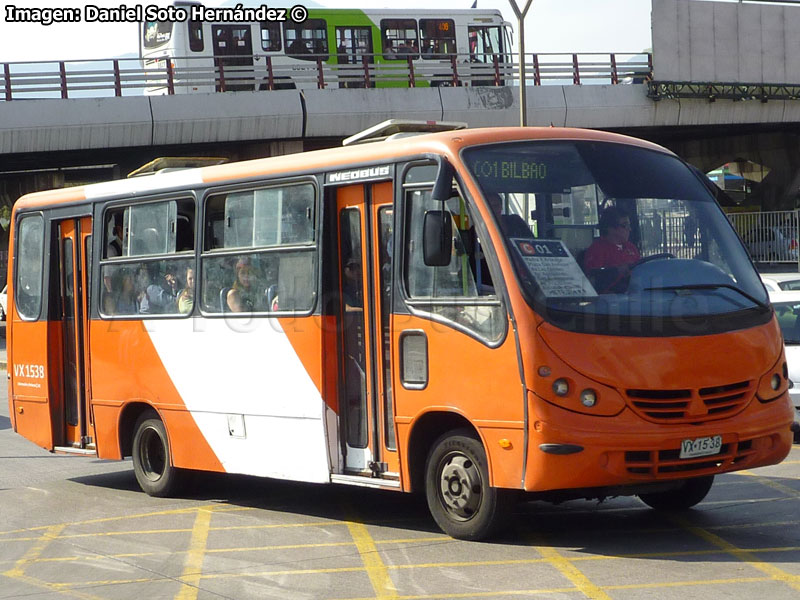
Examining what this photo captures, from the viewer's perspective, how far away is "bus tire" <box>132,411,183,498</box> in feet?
36.7

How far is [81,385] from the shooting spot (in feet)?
40.2

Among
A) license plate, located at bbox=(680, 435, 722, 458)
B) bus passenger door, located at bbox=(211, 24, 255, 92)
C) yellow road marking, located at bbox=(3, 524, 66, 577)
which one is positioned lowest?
yellow road marking, located at bbox=(3, 524, 66, 577)

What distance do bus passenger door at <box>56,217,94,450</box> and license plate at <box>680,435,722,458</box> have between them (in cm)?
642

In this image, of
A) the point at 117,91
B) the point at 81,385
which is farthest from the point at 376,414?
the point at 117,91

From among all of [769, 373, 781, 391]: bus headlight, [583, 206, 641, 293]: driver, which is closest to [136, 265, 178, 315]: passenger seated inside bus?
[583, 206, 641, 293]: driver

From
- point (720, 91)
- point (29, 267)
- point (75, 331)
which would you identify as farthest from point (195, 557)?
point (720, 91)

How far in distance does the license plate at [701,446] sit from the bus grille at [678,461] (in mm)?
30

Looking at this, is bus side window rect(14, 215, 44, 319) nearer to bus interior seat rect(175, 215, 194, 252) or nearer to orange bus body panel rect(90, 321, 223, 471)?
orange bus body panel rect(90, 321, 223, 471)

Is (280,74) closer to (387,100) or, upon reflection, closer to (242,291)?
(387,100)

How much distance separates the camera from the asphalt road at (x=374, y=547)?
7000 mm

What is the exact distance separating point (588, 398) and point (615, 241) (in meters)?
1.14

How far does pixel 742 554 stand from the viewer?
761 cm

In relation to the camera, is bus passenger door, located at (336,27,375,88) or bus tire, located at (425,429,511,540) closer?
bus tire, located at (425,429,511,540)

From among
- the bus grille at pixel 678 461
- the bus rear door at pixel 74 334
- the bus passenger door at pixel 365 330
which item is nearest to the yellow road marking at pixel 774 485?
the bus grille at pixel 678 461
